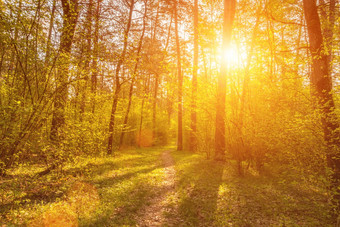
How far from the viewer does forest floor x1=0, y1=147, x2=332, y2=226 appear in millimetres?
3943

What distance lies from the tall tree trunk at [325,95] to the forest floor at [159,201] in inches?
24.8

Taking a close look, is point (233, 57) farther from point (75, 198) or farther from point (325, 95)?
point (75, 198)

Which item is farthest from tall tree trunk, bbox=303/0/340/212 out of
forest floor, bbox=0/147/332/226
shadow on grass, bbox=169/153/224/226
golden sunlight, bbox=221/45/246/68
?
golden sunlight, bbox=221/45/246/68

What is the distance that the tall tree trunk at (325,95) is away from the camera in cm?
404

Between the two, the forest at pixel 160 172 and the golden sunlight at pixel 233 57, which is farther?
the golden sunlight at pixel 233 57

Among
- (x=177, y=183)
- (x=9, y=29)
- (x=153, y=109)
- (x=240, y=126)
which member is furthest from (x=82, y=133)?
(x=153, y=109)

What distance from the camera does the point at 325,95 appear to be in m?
4.45

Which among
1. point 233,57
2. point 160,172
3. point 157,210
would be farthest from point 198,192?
point 233,57

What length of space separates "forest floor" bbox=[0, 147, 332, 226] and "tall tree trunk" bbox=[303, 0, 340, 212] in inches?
24.8

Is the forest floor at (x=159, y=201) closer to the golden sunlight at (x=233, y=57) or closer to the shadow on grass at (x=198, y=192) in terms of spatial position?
the shadow on grass at (x=198, y=192)

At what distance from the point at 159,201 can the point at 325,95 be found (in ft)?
16.2

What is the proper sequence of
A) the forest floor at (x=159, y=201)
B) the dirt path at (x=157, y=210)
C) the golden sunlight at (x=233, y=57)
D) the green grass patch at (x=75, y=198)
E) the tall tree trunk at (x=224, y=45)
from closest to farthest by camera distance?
1. the green grass patch at (x=75, y=198)
2. the forest floor at (x=159, y=201)
3. the dirt path at (x=157, y=210)
4. the golden sunlight at (x=233, y=57)
5. the tall tree trunk at (x=224, y=45)

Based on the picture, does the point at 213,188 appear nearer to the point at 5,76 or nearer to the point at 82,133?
the point at 82,133

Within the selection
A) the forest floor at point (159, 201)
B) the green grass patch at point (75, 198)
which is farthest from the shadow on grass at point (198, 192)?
the green grass patch at point (75, 198)
